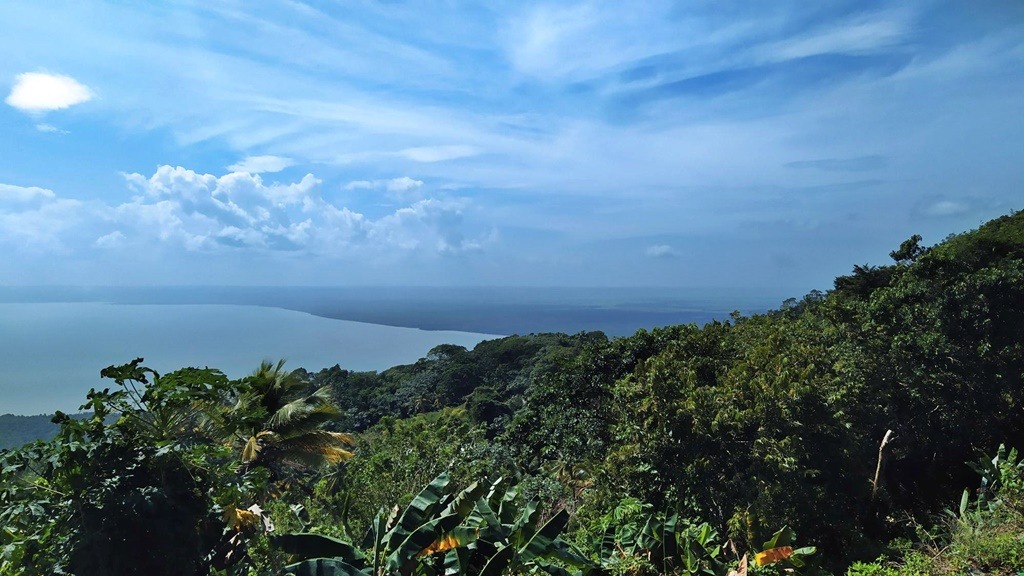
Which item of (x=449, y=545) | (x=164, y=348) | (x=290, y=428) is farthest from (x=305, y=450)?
(x=164, y=348)

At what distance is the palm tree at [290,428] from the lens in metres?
11.7

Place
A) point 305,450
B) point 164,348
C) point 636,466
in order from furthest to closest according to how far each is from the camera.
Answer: point 164,348
point 305,450
point 636,466

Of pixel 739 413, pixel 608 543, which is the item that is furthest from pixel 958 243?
pixel 608 543

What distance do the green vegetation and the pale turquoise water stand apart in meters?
0.74

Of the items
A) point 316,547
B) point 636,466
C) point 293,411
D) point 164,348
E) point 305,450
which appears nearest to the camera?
point 316,547

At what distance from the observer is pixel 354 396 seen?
160ft

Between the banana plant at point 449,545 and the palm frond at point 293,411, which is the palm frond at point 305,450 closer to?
the palm frond at point 293,411

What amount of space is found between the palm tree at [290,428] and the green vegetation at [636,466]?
0.06 metres

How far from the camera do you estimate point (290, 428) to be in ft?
38.8

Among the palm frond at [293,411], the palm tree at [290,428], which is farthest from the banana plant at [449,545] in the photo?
the palm frond at [293,411]

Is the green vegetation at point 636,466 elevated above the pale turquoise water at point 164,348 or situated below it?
above

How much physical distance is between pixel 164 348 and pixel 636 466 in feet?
306

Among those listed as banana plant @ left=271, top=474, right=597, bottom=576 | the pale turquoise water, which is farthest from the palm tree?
banana plant @ left=271, top=474, right=597, bottom=576

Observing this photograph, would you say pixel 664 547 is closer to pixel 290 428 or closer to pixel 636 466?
pixel 636 466
